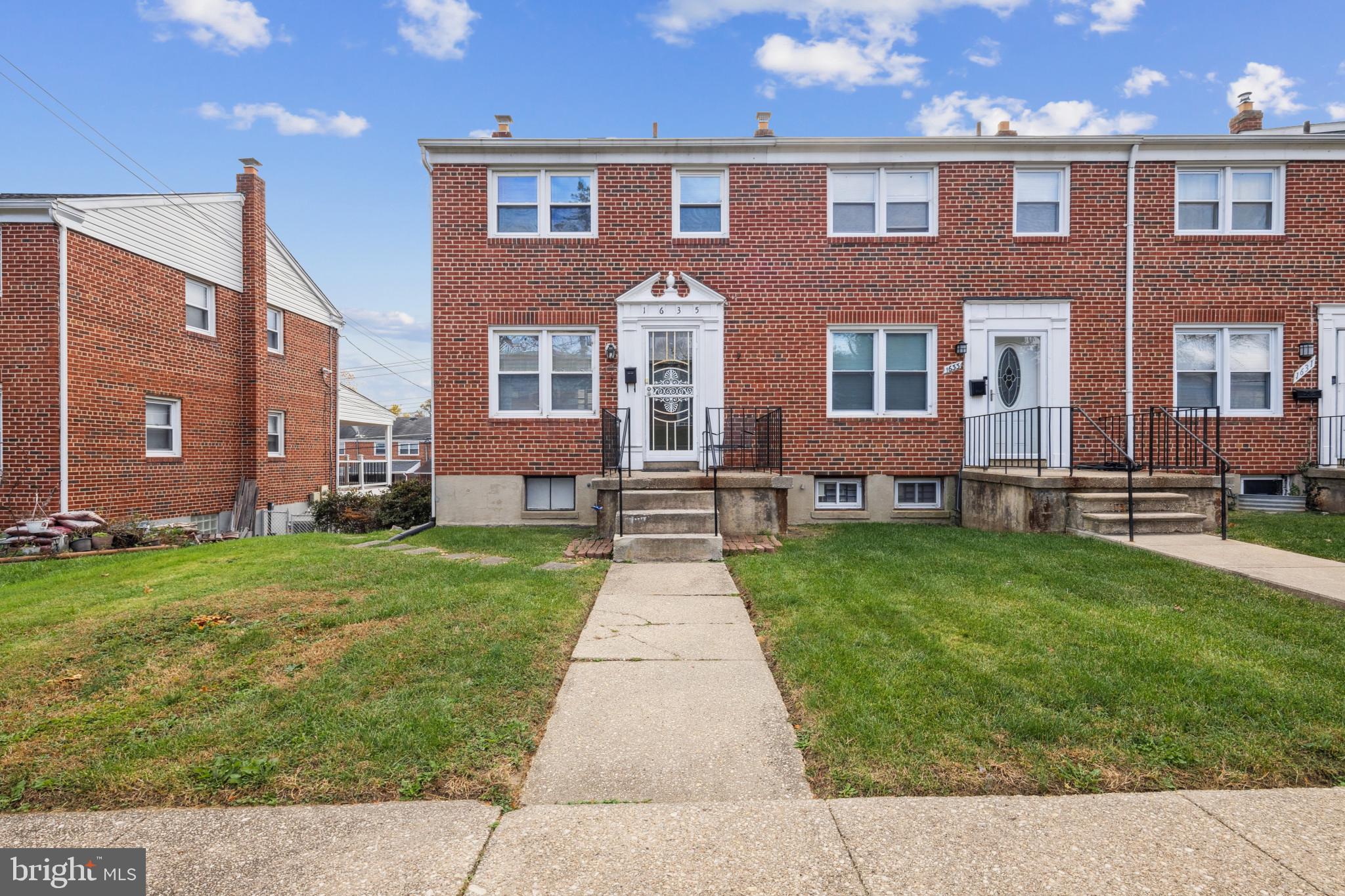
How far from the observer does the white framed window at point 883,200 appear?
1023 cm

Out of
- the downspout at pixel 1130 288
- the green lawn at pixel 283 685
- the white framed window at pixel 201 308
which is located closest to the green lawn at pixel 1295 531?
the downspout at pixel 1130 288

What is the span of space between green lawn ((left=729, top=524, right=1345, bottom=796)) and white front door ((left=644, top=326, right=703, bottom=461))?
449cm

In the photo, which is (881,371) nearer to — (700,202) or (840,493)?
(840,493)

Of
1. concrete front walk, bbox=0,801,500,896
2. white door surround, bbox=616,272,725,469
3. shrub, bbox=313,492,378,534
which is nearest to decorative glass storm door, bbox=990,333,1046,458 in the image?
white door surround, bbox=616,272,725,469

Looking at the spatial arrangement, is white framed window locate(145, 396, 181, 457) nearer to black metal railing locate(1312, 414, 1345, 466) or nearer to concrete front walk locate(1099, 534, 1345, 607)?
concrete front walk locate(1099, 534, 1345, 607)

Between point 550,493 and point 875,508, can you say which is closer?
point 875,508

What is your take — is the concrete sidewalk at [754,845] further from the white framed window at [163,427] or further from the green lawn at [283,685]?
the white framed window at [163,427]

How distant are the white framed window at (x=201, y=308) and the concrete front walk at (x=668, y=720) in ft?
44.8

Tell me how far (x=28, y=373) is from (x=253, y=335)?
5.02 m

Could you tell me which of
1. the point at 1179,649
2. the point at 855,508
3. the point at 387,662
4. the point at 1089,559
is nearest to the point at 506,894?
the point at 387,662

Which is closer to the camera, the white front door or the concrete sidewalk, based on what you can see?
the concrete sidewalk

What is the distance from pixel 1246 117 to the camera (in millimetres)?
11219

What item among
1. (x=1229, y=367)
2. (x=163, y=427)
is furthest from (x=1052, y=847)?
(x=163, y=427)

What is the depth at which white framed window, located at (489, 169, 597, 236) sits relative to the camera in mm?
10234
